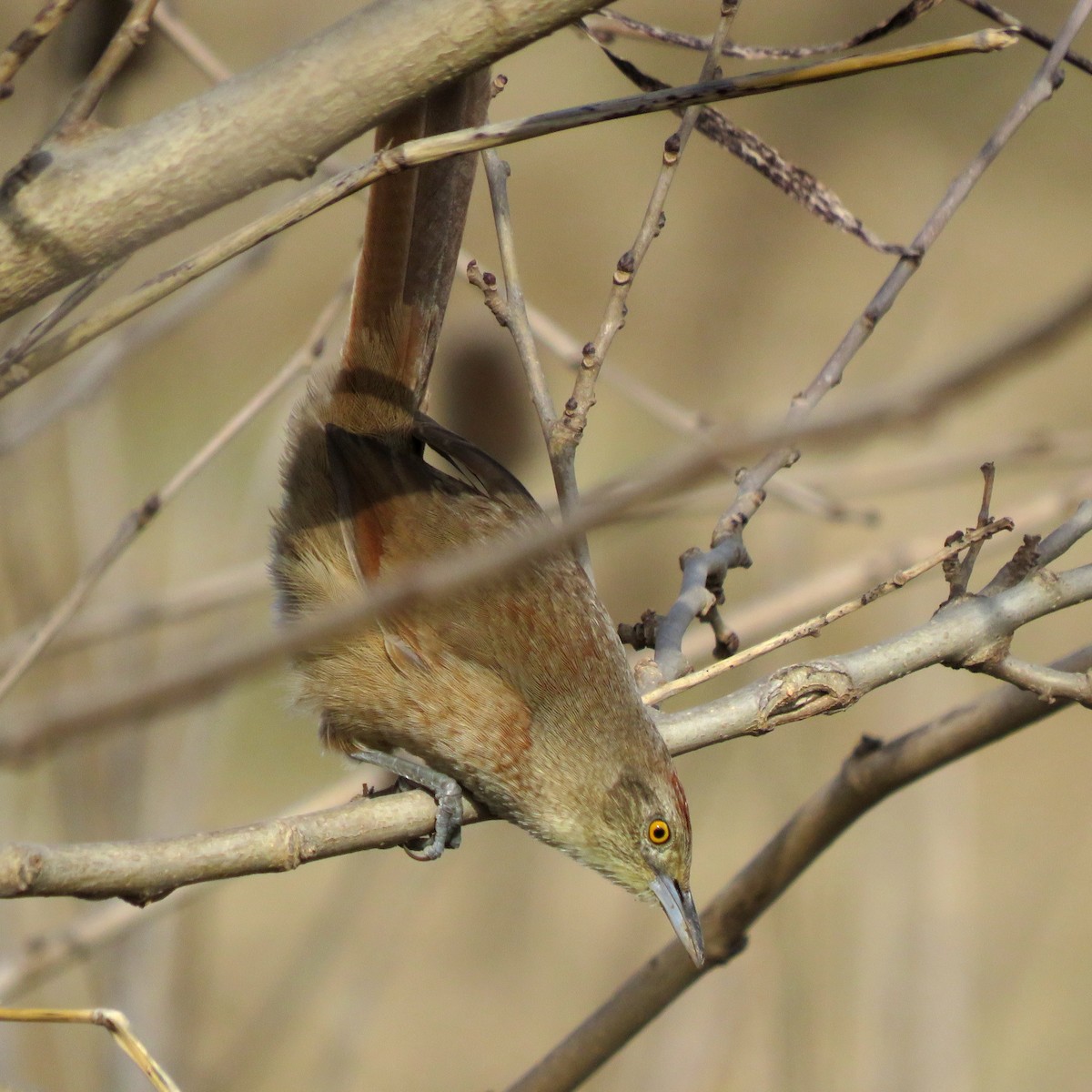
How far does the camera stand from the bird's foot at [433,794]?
2246mm

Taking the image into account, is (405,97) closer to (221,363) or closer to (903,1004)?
(903,1004)

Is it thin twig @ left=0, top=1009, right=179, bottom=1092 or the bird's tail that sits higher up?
the bird's tail

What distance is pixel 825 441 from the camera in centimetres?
68

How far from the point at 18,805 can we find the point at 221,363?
5.40 meters

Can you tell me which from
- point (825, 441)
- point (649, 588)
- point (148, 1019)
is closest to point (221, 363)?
point (649, 588)

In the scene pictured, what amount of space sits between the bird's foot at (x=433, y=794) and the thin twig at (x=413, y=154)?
44.4 inches

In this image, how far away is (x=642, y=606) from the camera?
570cm

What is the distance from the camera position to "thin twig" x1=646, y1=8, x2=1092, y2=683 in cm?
212

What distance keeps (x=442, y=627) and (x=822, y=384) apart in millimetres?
1017

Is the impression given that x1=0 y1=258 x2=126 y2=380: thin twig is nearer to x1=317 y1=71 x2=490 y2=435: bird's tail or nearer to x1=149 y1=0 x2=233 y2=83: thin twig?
x1=317 y1=71 x2=490 y2=435: bird's tail

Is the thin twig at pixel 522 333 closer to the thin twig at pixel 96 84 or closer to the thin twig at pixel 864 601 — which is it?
the thin twig at pixel 864 601

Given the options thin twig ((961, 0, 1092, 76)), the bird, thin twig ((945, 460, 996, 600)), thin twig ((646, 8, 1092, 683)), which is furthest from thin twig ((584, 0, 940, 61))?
thin twig ((945, 460, 996, 600))

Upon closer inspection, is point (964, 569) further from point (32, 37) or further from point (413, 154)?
point (32, 37)

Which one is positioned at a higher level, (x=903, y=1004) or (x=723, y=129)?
(x=723, y=129)
